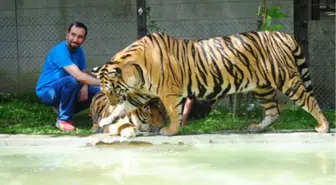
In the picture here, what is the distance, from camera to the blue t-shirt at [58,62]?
6.64 metres

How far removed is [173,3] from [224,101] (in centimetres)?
162

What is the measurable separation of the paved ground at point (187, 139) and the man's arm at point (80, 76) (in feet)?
2.22

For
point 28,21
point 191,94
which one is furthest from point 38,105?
point 191,94

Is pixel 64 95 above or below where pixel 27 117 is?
above

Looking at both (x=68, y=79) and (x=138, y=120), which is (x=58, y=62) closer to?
(x=68, y=79)

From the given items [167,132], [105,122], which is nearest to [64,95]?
[105,122]

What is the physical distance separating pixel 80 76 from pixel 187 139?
1.41 metres

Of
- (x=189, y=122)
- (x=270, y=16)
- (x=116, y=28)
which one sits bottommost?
(x=189, y=122)

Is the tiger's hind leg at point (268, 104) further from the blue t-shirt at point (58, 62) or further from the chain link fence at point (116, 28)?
the blue t-shirt at point (58, 62)

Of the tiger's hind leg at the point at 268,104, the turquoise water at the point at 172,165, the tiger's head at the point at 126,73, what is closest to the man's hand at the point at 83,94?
the tiger's head at the point at 126,73

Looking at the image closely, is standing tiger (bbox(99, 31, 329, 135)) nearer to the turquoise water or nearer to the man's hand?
the turquoise water

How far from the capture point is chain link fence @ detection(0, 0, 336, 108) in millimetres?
8516

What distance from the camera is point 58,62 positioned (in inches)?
263

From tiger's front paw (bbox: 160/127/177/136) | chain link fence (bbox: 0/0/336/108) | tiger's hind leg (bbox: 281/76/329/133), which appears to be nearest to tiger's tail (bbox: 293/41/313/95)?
tiger's hind leg (bbox: 281/76/329/133)
